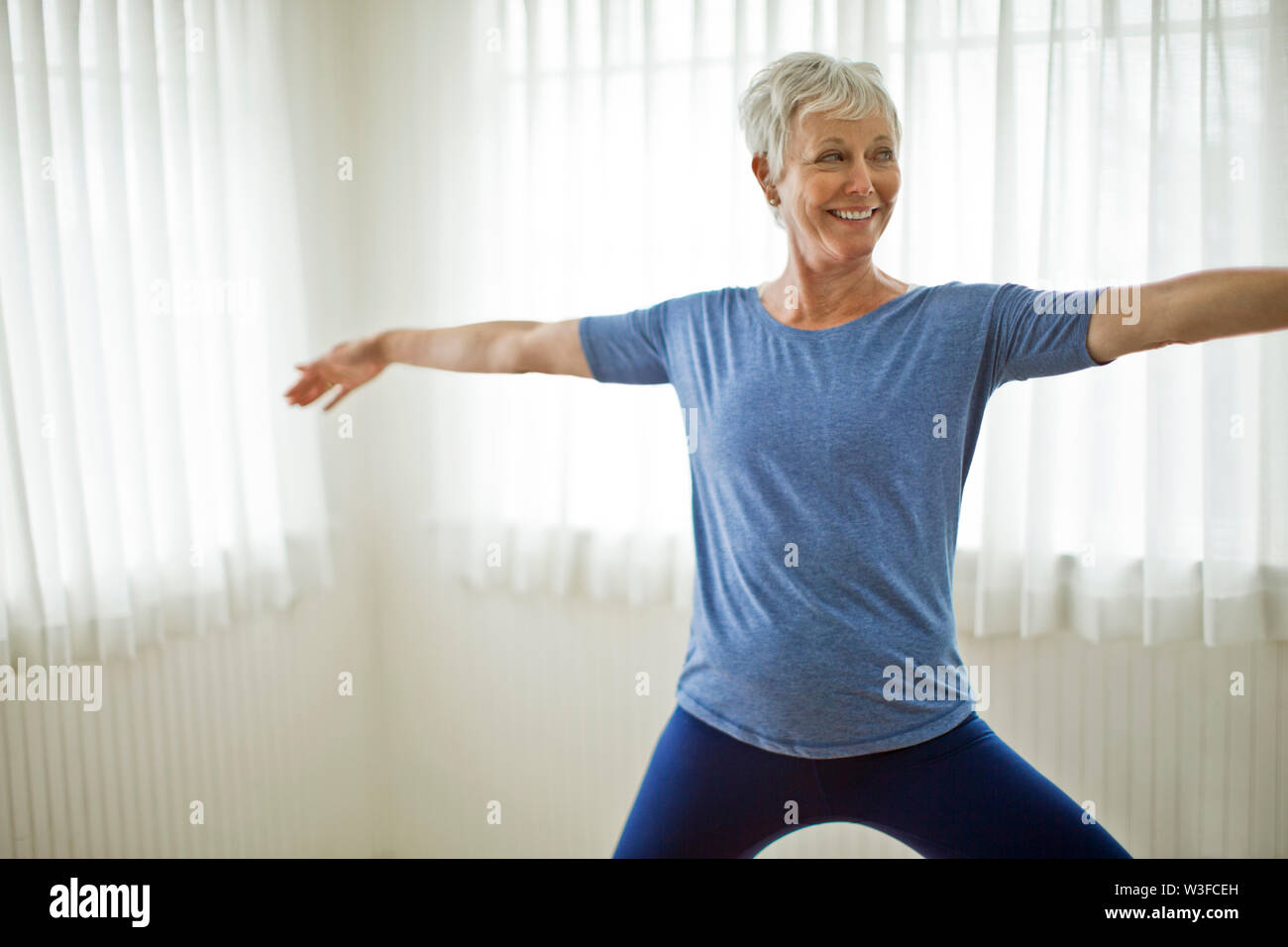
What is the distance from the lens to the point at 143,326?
197 cm

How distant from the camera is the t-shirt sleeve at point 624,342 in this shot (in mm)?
1549

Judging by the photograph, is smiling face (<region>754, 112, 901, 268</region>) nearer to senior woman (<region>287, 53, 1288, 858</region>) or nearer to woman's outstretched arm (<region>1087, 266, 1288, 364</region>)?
senior woman (<region>287, 53, 1288, 858</region>)

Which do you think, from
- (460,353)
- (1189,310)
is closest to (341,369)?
(460,353)

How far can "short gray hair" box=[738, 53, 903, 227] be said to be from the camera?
134 cm

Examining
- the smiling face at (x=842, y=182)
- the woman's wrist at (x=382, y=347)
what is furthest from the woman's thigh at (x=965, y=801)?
the woman's wrist at (x=382, y=347)

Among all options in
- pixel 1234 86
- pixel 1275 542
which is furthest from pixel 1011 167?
pixel 1275 542

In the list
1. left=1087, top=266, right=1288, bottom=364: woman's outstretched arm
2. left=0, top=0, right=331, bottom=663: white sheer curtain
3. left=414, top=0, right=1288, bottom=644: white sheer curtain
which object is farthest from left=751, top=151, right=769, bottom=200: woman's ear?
left=0, top=0, right=331, bottom=663: white sheer curtain

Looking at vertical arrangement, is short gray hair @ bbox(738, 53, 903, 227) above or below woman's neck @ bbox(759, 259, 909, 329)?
above

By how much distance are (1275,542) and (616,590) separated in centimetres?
145

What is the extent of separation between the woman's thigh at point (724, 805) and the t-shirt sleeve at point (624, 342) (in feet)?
2.04

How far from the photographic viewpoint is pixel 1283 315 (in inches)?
41.7

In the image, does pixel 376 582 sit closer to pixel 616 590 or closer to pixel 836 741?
pixel 616 590

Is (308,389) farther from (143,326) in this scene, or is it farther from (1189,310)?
(1189,310)

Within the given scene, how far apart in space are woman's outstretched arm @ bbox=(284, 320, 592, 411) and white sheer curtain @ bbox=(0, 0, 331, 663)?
0.54m
